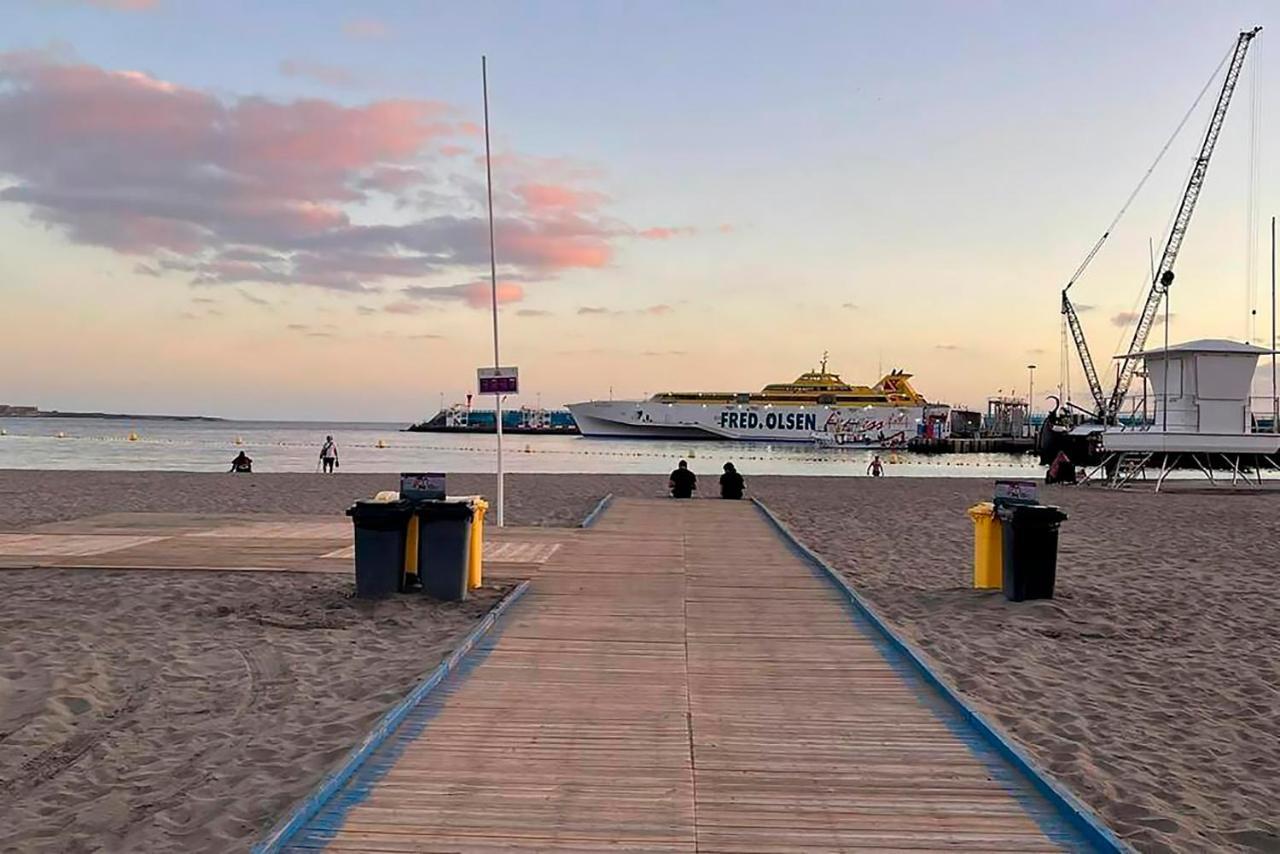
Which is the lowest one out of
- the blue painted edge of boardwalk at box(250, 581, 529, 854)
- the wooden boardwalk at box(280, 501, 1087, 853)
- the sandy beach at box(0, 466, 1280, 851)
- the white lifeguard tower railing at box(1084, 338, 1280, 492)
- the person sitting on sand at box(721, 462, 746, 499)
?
the sandy beach at box(0, 466, 1280, 851)

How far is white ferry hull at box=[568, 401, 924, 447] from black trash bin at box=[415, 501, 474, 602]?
9815 centimetres

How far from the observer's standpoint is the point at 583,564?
11.1m

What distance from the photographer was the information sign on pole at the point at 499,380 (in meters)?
13.6

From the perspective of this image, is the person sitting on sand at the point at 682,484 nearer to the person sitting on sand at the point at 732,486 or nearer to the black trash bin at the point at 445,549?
the person sitting on sand at the point at 732,486

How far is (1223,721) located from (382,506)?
257 inches

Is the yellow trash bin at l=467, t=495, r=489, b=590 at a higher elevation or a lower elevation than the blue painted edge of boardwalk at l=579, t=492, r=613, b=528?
higher

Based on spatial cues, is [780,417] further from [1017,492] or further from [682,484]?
[1017,492]

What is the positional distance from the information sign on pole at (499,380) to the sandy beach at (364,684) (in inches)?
160

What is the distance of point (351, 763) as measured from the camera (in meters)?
4.39

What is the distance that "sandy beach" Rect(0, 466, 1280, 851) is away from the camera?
179 inches

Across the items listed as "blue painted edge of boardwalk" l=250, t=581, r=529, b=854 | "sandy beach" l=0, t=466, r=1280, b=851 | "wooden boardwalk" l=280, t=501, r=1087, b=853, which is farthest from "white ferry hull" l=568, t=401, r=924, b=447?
"blue painted edge of boardwalk" l=250, t=581, r=529, b=854

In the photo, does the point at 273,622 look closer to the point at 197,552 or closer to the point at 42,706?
the point at 42,706

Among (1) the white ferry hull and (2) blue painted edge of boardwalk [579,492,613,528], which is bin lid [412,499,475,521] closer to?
(2) blue painted edge of boardwalk [579,492,613,528]

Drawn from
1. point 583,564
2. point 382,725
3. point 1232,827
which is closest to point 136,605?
point 583,564
